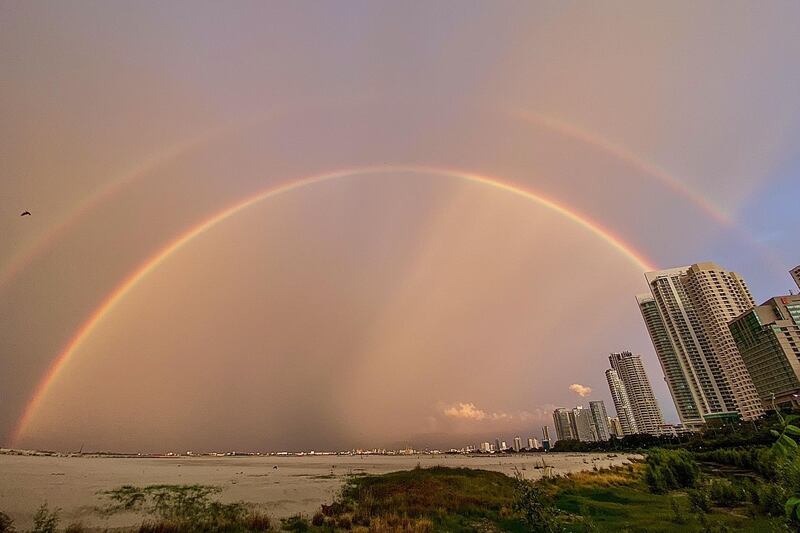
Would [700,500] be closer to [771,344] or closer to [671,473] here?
[671,473]

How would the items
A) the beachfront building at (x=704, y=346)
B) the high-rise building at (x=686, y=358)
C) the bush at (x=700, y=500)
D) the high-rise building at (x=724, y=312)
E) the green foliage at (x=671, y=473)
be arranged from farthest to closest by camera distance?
1. the high-rise building at (x=686, y=358)
2. the beachfront building at (x=704, y=346)
3. the high-rise building at (x=724, y=312)
4. the green foliage at (x=671, y=473)
5. the bush at (x=700, y=500)

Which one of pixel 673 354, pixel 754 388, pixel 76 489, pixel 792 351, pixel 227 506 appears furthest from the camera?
pixel 673 354

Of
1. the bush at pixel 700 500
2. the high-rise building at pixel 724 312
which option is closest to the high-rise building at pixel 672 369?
the high-rise building at pixel 724 312

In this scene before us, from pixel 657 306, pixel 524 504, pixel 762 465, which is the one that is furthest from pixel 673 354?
pixel 524 504

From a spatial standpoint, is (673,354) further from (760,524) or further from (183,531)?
(183,531)

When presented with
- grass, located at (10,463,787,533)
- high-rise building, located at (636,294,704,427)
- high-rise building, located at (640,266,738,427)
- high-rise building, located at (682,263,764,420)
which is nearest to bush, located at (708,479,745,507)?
grass, located at (10,463,787,533)

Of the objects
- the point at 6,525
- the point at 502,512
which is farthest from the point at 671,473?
the point at 6,525

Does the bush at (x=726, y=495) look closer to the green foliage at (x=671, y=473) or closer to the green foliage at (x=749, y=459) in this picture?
the green foliage at (x=749, y=459)
